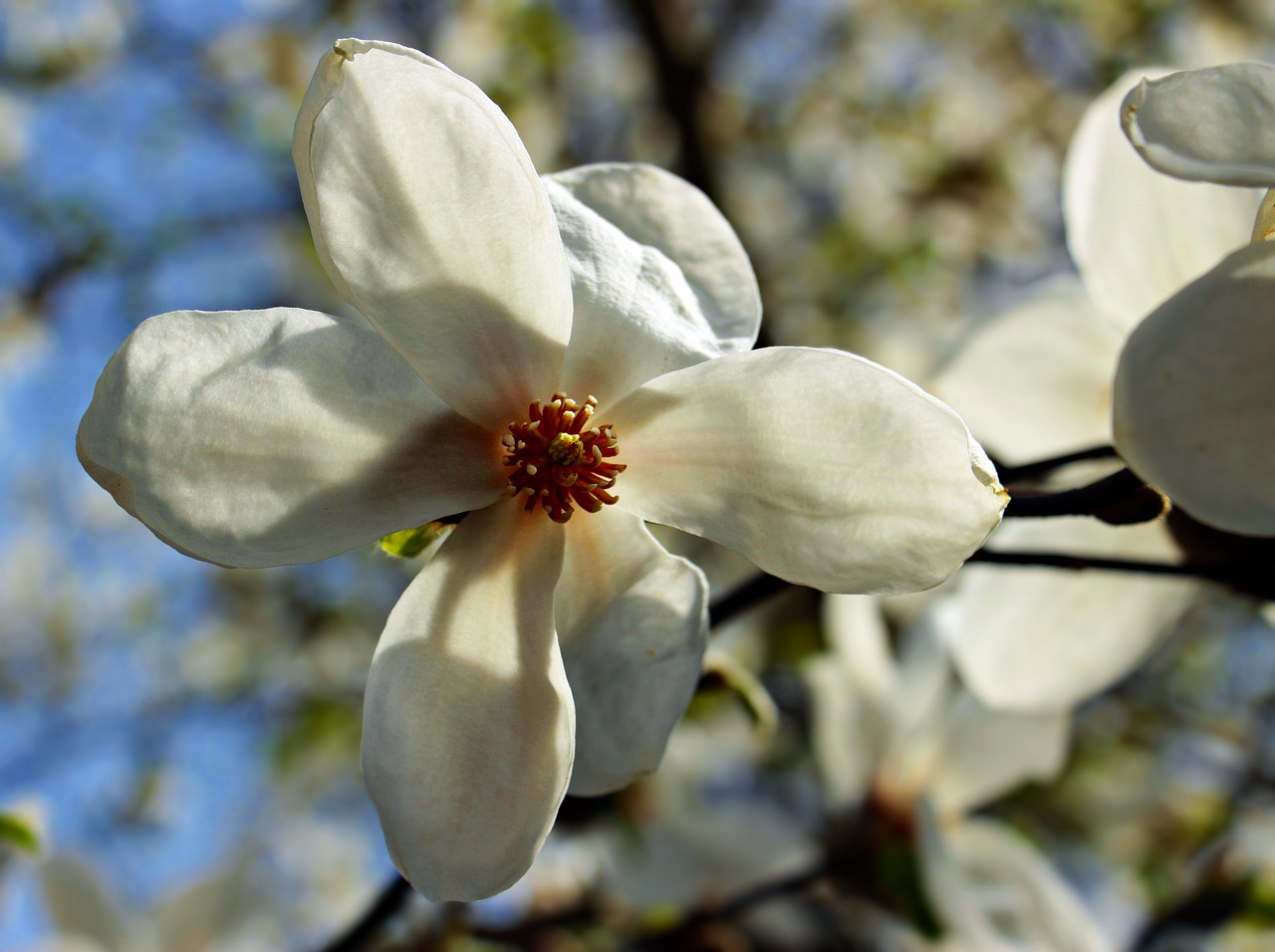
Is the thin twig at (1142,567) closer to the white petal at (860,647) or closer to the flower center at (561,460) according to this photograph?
the flower center at (561,460)

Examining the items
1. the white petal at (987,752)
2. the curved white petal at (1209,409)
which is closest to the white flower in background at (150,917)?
the white petal at (987,752)

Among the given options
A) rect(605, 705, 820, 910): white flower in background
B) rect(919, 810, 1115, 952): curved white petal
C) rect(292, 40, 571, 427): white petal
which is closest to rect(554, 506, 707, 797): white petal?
rect(292, 40, 571, 427): white petal

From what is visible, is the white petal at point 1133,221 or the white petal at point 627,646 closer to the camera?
the white petal at point 627,646

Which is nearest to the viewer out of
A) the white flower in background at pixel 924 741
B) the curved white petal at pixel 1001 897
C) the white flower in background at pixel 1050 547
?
the white flower in background at pixel 1050 547

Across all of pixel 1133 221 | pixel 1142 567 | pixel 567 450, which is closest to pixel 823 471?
pixel 567 450

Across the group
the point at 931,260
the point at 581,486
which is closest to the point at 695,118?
the point at 931,260

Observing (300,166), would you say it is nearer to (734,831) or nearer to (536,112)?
(734,831)
